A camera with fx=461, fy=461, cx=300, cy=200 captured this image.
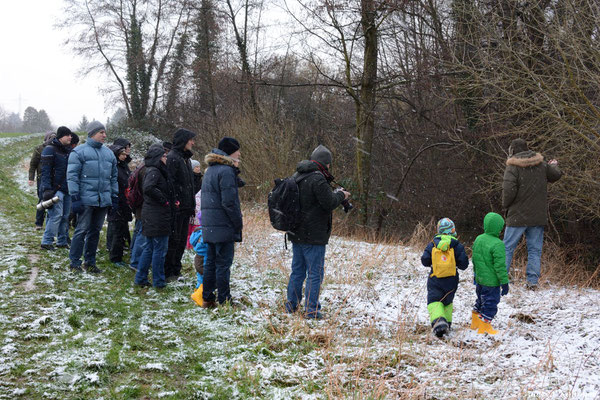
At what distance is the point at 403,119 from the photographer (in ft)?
54.9

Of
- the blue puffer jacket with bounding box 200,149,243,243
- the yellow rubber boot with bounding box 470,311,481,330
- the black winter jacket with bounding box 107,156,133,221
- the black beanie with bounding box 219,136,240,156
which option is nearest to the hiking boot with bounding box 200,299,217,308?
the blue puffer jacket with bounding box 200,149,243,243

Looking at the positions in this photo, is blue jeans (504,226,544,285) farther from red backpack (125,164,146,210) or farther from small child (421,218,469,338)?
red backpack (125,164,146,210)

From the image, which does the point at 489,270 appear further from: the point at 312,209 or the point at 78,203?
the point at 78,203

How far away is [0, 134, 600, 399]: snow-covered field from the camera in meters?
3.69

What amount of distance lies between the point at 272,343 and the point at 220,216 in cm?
169

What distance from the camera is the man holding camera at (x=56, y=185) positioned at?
757 cm

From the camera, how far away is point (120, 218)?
→ 7.66 meters

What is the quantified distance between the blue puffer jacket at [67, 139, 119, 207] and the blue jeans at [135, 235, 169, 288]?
923mm

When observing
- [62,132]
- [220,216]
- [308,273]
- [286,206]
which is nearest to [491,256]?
[308,273]

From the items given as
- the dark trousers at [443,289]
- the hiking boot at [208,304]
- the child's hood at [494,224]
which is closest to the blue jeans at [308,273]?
the hiking boot at [208,304]

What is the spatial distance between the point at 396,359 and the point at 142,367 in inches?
89.6

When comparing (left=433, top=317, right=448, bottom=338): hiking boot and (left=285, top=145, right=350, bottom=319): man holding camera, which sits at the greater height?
(left=285, top=145, right=350, bottom=319): man holding camera

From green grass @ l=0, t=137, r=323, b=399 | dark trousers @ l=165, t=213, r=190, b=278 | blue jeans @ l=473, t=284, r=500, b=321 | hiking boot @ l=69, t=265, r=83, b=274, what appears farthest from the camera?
dark trousers @ l=165, t=213, r=190, b=278

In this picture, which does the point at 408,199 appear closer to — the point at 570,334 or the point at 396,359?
the point at 570,334
